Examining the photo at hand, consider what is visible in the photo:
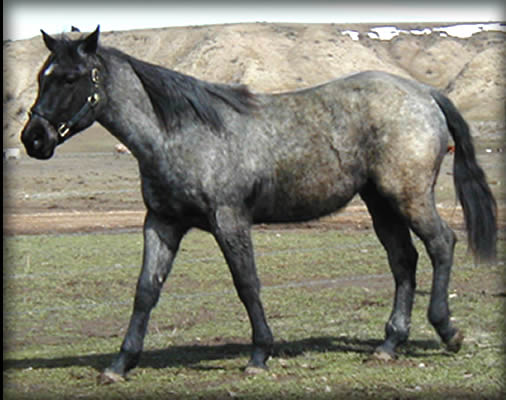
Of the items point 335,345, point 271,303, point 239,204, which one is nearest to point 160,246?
point 239,204

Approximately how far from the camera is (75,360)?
7.80 m

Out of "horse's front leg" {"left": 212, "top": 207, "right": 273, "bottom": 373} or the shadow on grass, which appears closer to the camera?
"horse's front leg" {"left": 212, "top": 207, "right": 273, "bottom": 373}

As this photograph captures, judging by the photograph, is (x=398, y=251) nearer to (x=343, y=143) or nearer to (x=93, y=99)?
(x=343, y=143)

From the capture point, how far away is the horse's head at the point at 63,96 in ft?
22.6

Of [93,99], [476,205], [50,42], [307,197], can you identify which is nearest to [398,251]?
[476,205]

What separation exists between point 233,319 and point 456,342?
240 centimetres

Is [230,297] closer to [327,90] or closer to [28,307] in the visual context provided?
[28,307]

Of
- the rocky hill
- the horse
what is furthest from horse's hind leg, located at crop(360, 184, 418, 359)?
the rocky hill

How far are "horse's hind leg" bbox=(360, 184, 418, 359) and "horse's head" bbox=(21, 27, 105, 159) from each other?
2325 mm

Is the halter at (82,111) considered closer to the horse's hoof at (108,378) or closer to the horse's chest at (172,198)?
the horse's chest at (172,198)

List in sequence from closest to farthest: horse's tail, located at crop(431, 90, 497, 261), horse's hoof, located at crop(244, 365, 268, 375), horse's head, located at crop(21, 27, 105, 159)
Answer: horse's head, located at crop(21, 27, 105, 159) < horse's hoof, located at crop(244, 365, 268, 375) < horse's tail, located at crop(431, 90, 497, 261)

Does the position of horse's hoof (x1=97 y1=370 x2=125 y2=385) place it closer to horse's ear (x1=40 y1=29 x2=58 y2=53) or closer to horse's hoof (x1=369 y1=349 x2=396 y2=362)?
horse's hoof (x1=369 y1=349 x2=396 y2=362)

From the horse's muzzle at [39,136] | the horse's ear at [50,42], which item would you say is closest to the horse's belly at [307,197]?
the horse's muzzle at [39,136]

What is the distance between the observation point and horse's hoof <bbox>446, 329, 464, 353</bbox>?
766 centimetres
